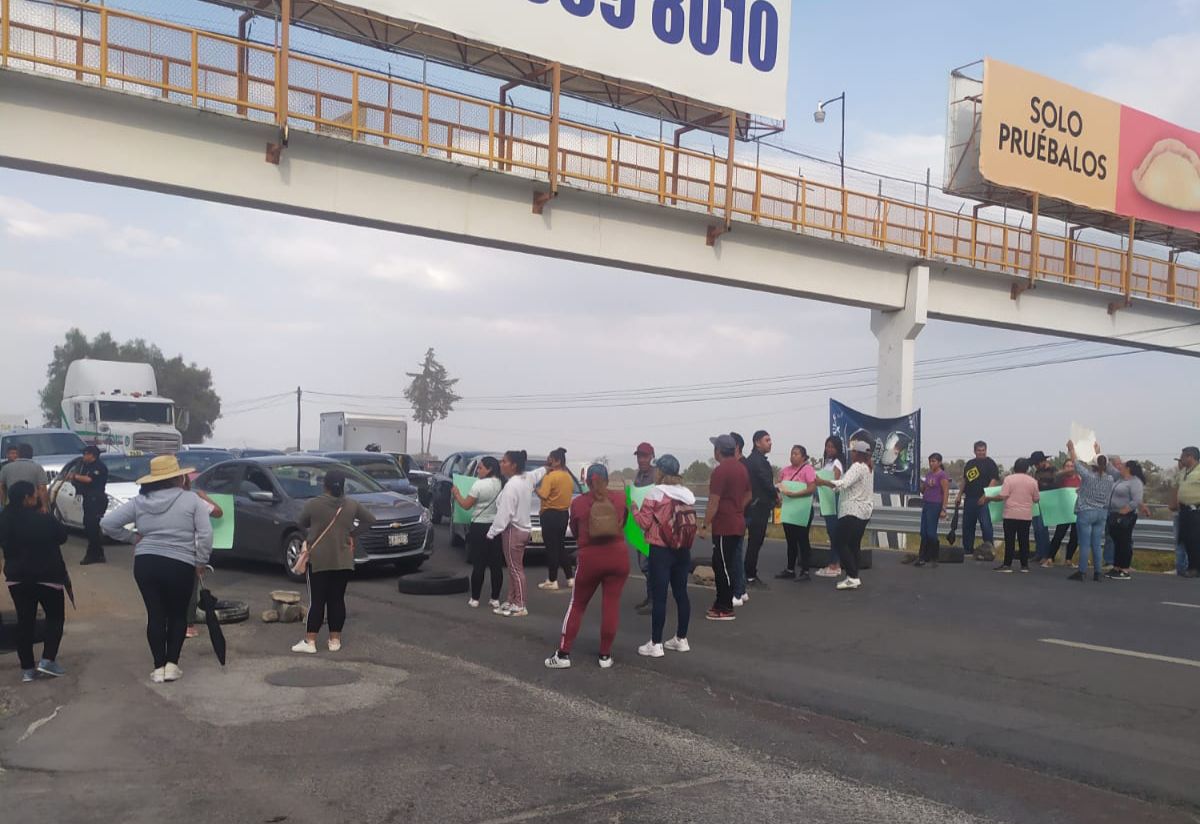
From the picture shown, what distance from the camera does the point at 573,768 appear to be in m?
5.91

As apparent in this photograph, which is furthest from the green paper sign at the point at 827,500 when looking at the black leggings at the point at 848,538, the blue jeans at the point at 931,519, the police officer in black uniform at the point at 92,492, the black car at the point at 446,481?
the police officer in black uniform at the point at 92,492

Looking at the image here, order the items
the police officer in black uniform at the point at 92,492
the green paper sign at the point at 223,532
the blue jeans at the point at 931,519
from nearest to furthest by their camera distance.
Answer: the green paper sign at the point at 223,532, the police officer in black uniform at the point at 92,492, the blue jeans at the point at 931,519

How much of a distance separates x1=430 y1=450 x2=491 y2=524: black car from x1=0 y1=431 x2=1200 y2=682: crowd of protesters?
6671 millimetres

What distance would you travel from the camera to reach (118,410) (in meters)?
33.9

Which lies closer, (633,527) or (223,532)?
(633,527)

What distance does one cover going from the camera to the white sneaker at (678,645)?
9258 millimetres

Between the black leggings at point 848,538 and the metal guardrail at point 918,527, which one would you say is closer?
the black leggings at point 848,538

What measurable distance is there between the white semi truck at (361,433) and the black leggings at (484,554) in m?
26.7

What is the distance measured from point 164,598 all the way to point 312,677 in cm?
126

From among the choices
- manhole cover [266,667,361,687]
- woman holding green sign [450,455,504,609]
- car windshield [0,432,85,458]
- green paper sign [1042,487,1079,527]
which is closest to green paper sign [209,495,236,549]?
woman holding green sign [450,455,504,609]

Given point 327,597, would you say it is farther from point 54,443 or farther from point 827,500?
point 54,443

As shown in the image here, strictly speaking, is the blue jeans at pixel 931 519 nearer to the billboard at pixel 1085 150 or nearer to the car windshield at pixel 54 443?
the billboard at pixel 1085 150

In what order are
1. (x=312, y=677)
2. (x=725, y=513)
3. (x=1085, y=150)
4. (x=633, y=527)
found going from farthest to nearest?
1. (x=1085, y=150)
2. (x=633, y=527)
3. (x=725, y=513)
4. (x=312, y=677)

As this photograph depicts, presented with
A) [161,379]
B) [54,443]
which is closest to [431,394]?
[161,379]
